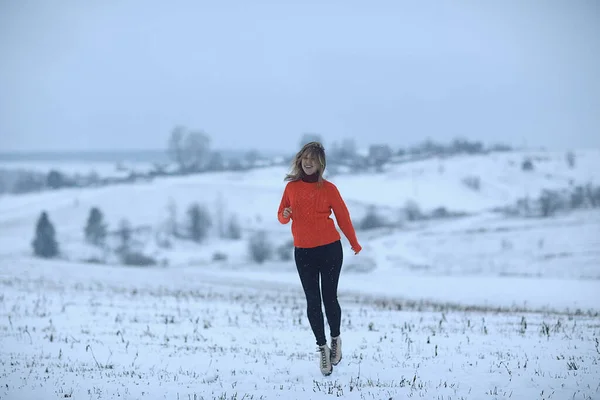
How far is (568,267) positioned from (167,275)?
132ft

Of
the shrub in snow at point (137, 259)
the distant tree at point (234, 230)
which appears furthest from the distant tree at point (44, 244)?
the distant tree at point (234, 230)

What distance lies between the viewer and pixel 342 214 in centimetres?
683

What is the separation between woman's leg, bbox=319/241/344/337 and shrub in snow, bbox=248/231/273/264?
195ft

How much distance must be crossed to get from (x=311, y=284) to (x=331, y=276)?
27cm

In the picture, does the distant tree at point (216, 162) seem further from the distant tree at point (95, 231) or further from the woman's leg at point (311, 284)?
the woman's leg at point (311, 284)

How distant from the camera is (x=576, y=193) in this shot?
325ft

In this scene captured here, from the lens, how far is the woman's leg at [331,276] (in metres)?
6.71

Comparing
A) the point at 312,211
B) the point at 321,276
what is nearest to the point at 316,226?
the point at 312,211

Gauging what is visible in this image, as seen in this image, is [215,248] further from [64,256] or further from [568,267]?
[568,267]

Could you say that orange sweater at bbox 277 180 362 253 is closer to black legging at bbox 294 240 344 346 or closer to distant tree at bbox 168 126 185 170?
black legging at bbox 294 240 344 346

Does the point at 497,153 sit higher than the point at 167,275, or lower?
higher

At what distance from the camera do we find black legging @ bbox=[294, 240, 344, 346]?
671 cm

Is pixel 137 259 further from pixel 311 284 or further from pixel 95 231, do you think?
pixel 311 284

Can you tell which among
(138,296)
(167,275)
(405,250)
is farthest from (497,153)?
(138,296)
